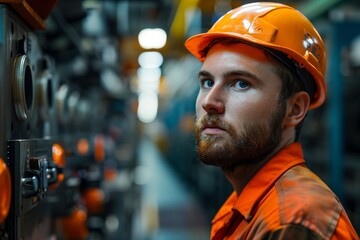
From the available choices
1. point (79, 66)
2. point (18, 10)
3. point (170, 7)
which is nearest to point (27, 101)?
point (18, 10)

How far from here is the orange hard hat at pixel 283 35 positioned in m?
1.77

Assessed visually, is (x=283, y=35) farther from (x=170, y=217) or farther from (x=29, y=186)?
(x=170, y=217)

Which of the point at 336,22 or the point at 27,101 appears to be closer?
the point at 27,101

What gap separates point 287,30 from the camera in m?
1.81

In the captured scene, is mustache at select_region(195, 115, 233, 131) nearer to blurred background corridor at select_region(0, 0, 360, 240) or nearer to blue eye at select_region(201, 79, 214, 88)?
blue eye at select_region(201, 79, 214, 88)

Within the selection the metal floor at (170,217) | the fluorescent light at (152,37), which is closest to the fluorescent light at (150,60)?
the fluorescent light at (152,37)

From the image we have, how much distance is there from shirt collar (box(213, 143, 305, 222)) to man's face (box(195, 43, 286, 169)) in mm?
57

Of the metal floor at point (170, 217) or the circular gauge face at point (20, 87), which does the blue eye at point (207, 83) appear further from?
the metal floor at point (170, 217)

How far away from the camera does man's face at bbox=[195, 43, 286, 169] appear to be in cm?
172

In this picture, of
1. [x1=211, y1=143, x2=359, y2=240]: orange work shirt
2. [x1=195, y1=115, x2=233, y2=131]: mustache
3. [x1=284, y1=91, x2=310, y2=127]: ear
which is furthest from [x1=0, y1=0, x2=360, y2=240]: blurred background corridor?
[x1=284, y1=91, x2=310, y2=127]: ear

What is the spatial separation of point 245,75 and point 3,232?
3.55ft

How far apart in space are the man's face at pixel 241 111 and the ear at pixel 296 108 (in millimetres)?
63

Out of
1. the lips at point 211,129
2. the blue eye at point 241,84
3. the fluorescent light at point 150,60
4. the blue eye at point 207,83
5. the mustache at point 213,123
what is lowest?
the lips at point 211,129

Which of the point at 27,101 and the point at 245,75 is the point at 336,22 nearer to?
the point at 245,75
